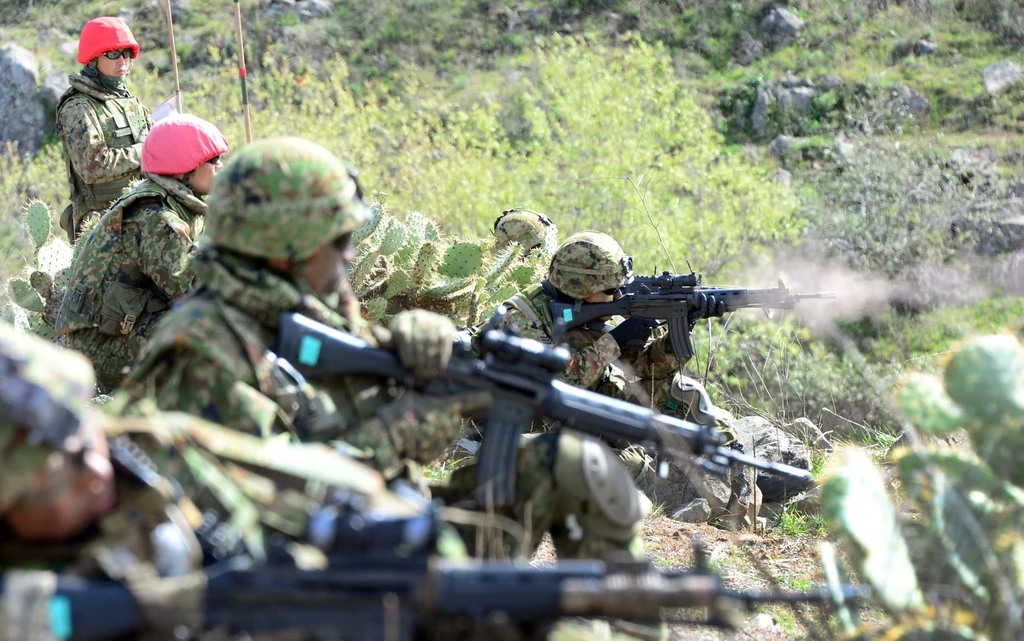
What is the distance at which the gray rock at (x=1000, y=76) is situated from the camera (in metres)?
26.1

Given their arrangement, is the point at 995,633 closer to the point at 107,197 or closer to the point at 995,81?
the point at 107,197

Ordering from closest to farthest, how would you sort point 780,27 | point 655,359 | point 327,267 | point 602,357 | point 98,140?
point 327,267 → point 602,357 → point 655,359 → point 98,140 → point 780,27

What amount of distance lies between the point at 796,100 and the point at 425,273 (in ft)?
71.6

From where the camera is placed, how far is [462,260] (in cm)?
763

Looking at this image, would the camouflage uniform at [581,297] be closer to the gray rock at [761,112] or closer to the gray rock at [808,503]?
the gray rock at [808,503]

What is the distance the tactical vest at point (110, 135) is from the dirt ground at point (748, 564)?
4287 mm

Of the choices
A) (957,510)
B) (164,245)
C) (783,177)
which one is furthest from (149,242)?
(783,177)

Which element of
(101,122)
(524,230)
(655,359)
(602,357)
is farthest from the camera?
(524,230)

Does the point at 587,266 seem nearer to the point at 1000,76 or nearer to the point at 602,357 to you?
the point at 602,357

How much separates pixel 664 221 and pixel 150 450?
41.8 ft

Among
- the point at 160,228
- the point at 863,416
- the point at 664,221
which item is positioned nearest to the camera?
the point at 160,228

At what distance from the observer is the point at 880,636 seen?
3.23 metres

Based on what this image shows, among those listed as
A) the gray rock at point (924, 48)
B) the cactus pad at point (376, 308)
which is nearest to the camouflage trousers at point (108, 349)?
the cactus pad at point (376, 308)

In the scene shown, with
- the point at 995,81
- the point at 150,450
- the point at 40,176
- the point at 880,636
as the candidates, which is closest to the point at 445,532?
the point at 150,450
